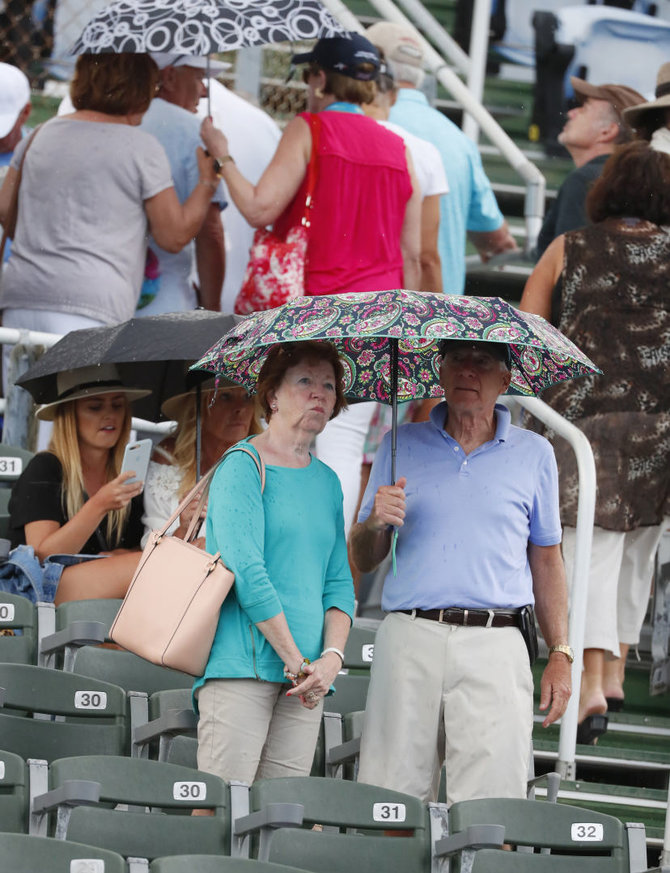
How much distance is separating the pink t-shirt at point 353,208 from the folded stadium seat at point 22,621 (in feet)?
6.19

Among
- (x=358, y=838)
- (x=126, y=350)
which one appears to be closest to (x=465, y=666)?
(x=358, y=838)

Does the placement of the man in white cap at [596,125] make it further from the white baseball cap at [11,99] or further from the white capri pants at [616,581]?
the white baseball cap at [11,99]

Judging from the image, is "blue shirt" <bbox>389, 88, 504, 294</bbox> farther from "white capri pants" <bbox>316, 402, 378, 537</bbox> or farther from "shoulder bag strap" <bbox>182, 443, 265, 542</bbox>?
"shoulder bag strap" <bbox>182, 443, 265, 542</bbox>

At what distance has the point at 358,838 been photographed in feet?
14.1

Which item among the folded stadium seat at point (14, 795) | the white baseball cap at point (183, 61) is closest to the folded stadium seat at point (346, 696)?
the folded stadium seat at point (14, 795)

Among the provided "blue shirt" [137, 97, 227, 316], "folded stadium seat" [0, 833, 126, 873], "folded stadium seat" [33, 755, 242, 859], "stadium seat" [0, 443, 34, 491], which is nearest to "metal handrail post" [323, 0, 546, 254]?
"blue shirt" [137, 97, 227, 316]

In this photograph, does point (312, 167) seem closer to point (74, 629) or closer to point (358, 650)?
point (358, 650)

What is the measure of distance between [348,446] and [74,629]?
180 cm

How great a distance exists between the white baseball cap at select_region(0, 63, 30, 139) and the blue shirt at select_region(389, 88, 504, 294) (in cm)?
154

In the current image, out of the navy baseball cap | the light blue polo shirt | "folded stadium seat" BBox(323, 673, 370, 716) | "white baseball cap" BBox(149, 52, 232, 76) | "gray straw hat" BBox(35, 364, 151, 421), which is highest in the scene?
A: the navy baseball cap

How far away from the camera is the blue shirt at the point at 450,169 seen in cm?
782

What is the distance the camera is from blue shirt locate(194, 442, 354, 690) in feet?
14.7

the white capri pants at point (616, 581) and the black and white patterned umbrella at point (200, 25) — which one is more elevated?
the black and white patterned umbrella at point (200, 25)

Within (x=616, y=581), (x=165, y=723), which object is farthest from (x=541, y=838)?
(x=616, y=581)
